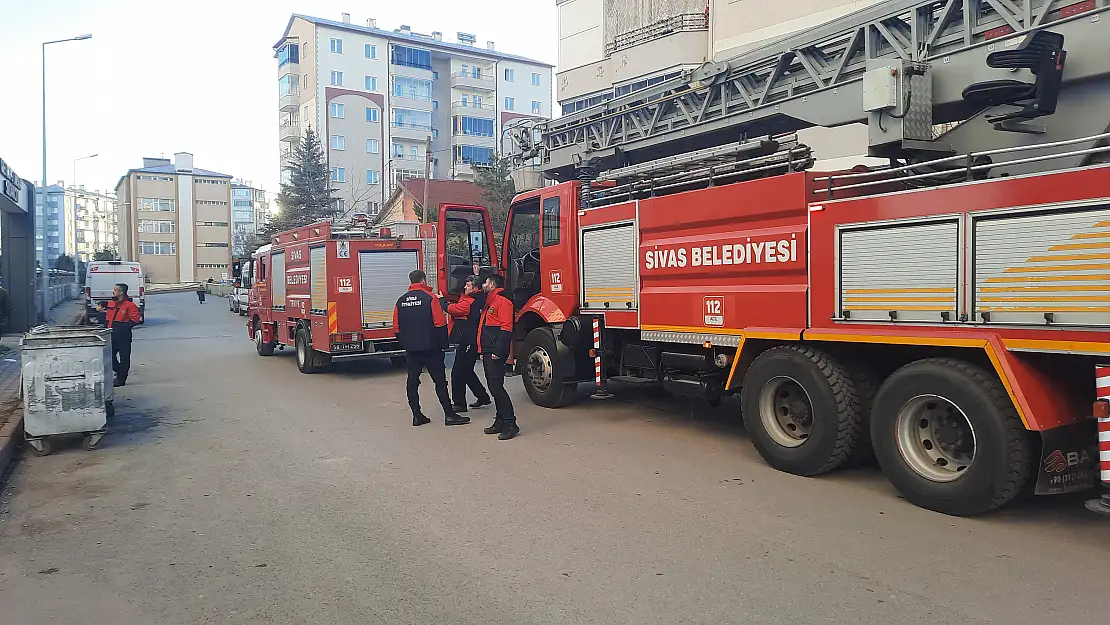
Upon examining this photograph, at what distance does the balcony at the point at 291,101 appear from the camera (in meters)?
72.2

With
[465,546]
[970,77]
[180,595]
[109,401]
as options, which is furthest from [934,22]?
[109,401]

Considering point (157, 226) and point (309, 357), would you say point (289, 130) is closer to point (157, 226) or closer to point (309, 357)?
point (157, 226)

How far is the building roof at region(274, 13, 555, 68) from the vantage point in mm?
68500

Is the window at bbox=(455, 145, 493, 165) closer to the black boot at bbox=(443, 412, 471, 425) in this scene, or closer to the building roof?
the building roof

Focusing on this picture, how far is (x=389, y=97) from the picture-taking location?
71.7 metres

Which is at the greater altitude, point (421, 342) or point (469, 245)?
point (469, 245)

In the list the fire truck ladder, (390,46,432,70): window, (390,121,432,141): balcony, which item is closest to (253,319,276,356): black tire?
the fire truck ladder

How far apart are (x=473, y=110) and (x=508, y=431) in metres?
71.2

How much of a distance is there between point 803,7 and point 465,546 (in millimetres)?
14881

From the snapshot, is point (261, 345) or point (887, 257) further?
point (261, 345)

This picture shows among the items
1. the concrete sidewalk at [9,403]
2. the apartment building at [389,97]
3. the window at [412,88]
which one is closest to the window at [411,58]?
the apartment building at [389,97]

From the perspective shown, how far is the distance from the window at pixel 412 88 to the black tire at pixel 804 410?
70.1m

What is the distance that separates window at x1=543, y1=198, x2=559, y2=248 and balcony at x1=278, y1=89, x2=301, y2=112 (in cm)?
6794

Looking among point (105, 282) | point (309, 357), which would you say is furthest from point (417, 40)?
point (309, 357)
